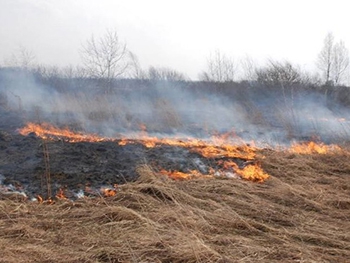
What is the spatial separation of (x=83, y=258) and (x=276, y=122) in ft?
44.5

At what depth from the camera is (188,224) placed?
4.28m

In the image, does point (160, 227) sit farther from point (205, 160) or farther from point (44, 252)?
point (205, 160)

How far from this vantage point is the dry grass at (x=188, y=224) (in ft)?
11.8

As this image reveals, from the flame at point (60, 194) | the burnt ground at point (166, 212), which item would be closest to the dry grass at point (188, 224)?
the burnt ground at point (166, 212)

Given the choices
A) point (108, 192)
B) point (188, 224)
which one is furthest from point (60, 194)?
point (188, 224)

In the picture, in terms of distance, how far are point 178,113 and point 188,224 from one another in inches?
518

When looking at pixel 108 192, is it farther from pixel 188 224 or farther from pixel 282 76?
pixel 282 76

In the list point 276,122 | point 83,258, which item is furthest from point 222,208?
point 276,122

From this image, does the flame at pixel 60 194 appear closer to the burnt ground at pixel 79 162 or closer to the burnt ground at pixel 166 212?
the burnt ground at pixel 79 162

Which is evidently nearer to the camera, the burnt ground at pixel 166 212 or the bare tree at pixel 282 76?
the burnt ground at pixel 166 212

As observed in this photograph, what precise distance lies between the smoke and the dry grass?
5.71 m

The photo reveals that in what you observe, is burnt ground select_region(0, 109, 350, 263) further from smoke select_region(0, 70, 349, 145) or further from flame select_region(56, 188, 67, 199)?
smoke select_region(0, 70, 349, 145)

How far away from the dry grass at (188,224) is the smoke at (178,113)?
5708 mm

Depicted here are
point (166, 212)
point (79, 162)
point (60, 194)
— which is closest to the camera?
point (166, 212)
